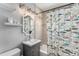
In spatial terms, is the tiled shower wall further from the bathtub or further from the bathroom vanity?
the bathroom vanity

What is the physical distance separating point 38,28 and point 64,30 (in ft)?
1.43

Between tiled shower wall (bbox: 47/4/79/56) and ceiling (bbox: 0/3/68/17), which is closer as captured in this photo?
ceiling (bbox: 0/3/68/17)

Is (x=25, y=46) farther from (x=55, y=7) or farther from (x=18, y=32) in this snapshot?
(x=55, y=7)

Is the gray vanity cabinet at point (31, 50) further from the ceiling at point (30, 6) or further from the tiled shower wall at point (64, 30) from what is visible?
the ceiling at point (30, 6)

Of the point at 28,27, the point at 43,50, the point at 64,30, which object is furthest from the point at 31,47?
the point at 64,30

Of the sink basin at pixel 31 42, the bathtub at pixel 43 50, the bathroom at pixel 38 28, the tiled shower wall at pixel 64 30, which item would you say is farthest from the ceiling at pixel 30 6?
the bathtub at pixel 43 50

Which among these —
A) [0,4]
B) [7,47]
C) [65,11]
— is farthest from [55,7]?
[7,47]

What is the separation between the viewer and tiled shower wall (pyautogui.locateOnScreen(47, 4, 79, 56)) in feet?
3.75

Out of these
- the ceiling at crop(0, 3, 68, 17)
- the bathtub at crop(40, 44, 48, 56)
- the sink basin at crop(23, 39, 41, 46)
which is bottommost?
the bathtub at crop(40, 44, 48, 56)

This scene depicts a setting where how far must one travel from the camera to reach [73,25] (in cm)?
117

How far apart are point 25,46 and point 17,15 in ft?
1.62

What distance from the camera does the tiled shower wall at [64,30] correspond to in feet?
3.75

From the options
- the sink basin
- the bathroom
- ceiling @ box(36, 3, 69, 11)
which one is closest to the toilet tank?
the bathroom

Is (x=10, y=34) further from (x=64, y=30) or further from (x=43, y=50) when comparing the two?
(x=64, y=30)
